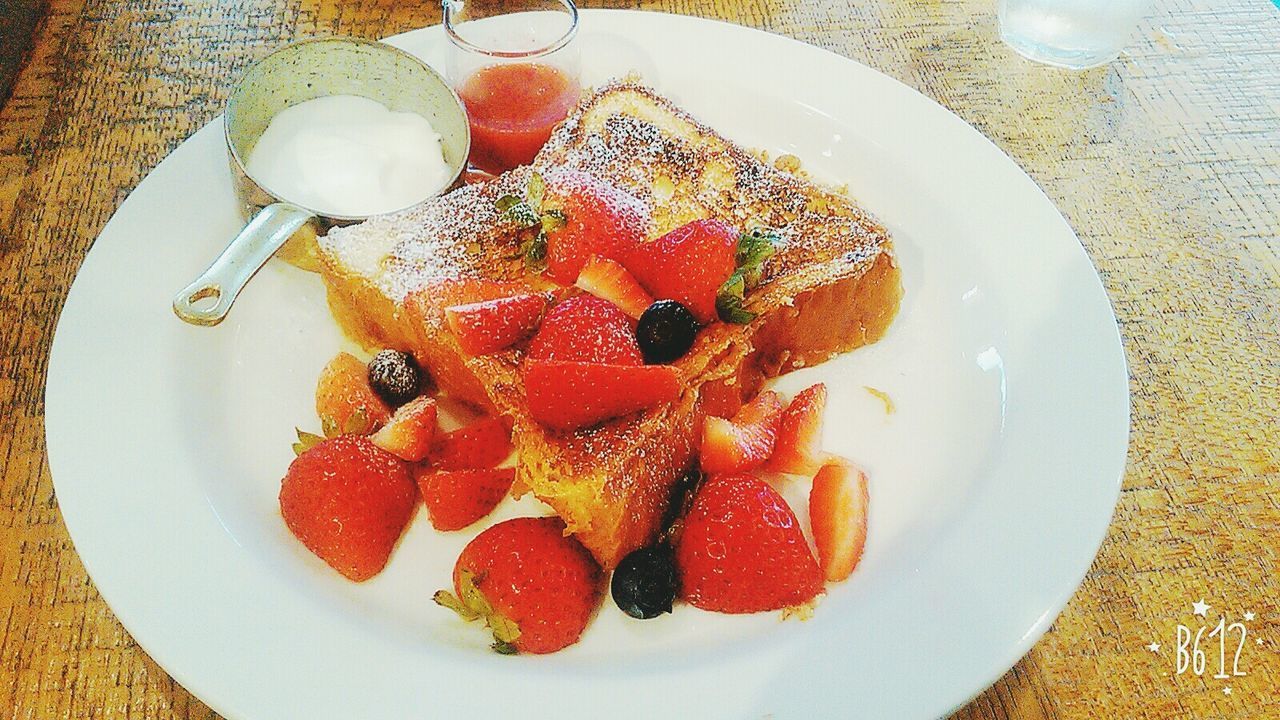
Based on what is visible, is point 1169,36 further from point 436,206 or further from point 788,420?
point 436,206

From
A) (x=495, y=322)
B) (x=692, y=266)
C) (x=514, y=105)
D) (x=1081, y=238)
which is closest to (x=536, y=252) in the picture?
(x=495, y=322)

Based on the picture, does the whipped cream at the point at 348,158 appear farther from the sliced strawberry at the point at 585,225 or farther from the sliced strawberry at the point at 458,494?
the sliced strawberry at the point at 458,494

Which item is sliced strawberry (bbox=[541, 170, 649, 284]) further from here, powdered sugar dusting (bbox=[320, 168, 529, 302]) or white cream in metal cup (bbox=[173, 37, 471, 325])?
white cream in metal cup (bbox=[173, 37, 471, 325])

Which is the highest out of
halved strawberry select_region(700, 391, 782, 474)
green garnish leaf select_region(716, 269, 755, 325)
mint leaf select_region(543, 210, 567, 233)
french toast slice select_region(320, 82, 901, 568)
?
mint leaf select_region(543, 210, 567, 233)

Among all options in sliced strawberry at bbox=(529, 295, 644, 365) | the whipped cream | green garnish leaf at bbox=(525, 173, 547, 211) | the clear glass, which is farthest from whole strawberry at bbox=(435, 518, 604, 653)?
the clear glass

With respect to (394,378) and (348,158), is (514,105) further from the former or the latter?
(394,378)

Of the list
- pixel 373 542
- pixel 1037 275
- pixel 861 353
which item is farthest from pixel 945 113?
pixel 373 542
